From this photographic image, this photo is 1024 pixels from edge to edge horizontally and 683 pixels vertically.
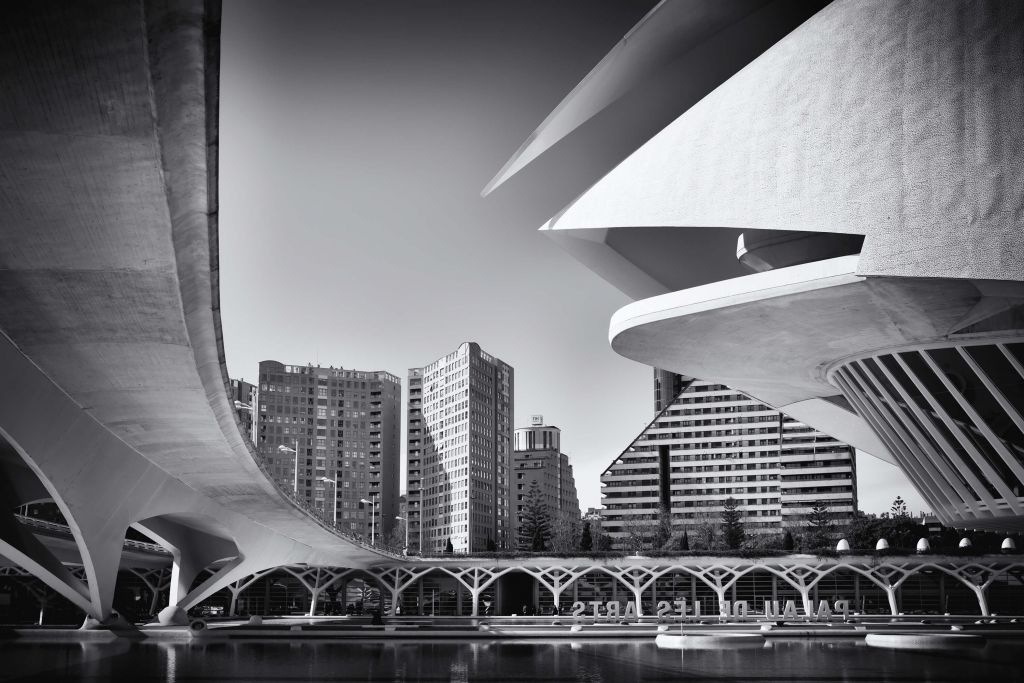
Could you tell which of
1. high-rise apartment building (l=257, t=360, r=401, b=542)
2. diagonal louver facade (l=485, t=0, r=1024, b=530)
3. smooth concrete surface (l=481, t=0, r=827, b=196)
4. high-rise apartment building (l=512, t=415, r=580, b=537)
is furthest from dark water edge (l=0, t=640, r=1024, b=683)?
high-rise apartment building (l=512, t=415, r=580, b=537)

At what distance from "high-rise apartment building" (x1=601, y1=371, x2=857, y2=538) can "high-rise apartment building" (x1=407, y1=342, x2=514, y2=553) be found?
55.4 ft

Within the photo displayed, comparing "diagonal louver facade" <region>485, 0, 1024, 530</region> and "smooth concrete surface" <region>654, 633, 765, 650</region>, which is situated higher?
"diagonal louver facade" <region>485, 0, 1024, 530</region>

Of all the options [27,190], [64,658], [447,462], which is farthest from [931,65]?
[447,462]

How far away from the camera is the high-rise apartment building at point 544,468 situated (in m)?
166

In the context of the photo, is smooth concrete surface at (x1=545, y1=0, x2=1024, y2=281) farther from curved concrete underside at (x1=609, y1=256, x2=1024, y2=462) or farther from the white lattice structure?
the white lattice structure

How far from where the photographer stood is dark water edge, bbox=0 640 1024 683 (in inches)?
786

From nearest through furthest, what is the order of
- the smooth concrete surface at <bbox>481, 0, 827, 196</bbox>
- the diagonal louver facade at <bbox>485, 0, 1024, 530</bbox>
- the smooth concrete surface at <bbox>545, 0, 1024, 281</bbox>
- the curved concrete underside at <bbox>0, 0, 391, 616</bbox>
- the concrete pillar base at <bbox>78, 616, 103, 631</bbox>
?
the curved concrete underside at <bbox>0, 0, 391, 616</bbox> → the smooth concrete surface at <bbox>545, 0, 1024, 281</bbox> → the diagonal louver facade at <bbox>485, 0, 1024, 530</bbox> → the smooth concrete surface at <bbox>481, 0, 827, 196</bbox> → the concrete pillar base at <bbox>78, 616, 103, 631</bbox>

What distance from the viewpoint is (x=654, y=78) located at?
3034cm

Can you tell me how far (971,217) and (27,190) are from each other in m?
16.3

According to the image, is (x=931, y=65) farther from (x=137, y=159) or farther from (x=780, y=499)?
(x=780, y=499)

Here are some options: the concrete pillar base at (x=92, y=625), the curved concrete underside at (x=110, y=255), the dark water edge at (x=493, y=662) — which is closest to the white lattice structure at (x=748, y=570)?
the dark water edge at (x=493, y=662)

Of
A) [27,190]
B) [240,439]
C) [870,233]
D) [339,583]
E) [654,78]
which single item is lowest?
[339,583]

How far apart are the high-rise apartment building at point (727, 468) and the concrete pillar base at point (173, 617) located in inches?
3232

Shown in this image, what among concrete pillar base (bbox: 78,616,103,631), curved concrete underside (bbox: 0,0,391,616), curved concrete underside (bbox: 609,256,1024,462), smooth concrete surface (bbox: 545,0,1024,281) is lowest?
concrete pillar base (bbox: 78,616,103,631)
